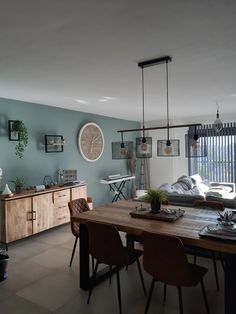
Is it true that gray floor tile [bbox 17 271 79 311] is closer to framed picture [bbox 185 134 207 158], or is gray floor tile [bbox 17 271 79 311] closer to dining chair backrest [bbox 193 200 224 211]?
dining chair backrest [bbox 193 200 224 211]

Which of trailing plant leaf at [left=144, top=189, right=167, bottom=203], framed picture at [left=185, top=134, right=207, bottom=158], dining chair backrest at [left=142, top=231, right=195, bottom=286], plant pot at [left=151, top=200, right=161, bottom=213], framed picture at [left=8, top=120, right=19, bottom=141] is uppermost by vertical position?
framed picture at [left=8, top=120, right=19, bottom=141]

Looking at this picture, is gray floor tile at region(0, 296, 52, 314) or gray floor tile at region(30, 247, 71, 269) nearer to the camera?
gray floor tile at region(0, 296, 52, 314)

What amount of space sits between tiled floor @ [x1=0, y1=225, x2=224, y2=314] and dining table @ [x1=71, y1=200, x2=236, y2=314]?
232mm

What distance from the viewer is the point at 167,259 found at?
1934mm

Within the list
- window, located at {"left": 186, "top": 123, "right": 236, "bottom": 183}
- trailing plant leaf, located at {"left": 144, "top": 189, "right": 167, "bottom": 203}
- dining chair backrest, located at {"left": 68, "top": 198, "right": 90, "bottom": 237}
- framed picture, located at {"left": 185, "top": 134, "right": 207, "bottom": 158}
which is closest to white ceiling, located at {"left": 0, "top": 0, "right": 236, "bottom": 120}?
framed picture, located at {"left": 185, "top": 134, "right": 207, "bottom": 158}

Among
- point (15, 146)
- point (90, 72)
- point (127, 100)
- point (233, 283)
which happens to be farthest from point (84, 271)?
point (127, 100)

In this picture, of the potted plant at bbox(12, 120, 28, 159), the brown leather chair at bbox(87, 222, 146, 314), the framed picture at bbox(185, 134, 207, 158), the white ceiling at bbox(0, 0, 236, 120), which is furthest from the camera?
the potted plant at bbox(12, 120, 28, 159)

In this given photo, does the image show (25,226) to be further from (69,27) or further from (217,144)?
(217,144)

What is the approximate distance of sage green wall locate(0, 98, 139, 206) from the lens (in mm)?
4281

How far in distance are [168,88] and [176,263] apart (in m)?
2.62

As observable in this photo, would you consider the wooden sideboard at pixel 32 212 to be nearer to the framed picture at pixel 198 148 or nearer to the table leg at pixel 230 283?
the framed picture at pixel 198 148

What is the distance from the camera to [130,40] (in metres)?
2.13

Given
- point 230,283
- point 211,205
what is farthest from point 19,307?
point 211,205

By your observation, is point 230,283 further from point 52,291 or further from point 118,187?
point 118,187
